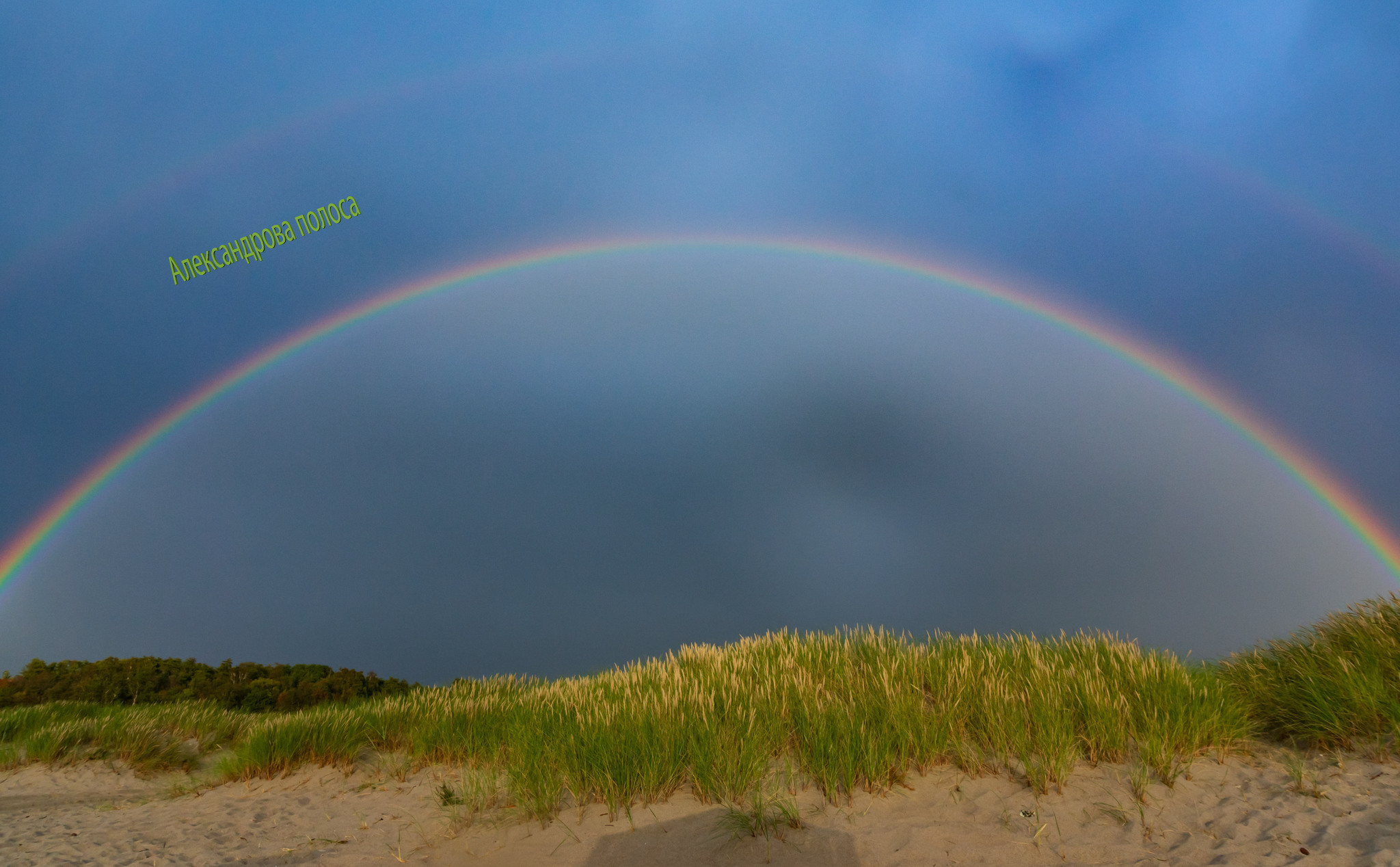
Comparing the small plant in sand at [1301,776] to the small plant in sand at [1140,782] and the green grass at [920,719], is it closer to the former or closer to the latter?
the green grass at [920,719]

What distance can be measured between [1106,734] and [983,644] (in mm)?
2676

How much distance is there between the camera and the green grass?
581cm

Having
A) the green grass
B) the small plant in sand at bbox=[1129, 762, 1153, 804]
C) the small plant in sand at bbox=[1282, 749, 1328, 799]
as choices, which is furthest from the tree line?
the small plant in sand at bbox=[1282, 749, 1328, 799]

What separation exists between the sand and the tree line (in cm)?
840

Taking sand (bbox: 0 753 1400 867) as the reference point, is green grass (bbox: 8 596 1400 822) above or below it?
above

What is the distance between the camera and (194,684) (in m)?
16.6

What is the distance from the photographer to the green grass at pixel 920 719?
19.1 feet

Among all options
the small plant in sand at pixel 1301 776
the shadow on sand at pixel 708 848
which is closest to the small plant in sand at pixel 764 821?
the shadow on sand at pixel 708 848

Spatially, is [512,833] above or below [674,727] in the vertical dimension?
below

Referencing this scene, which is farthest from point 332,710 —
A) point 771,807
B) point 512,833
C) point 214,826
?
point 771,807

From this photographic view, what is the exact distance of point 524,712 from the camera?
7.93m

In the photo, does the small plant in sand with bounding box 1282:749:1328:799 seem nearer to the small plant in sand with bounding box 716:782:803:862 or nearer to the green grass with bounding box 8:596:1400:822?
the green grass with bounding box 8:596:1400:822

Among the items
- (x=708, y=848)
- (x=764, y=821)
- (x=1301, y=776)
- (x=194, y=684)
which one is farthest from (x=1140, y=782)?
(x=194, y=684)

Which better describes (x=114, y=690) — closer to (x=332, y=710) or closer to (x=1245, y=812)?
(x=332, y=710)
